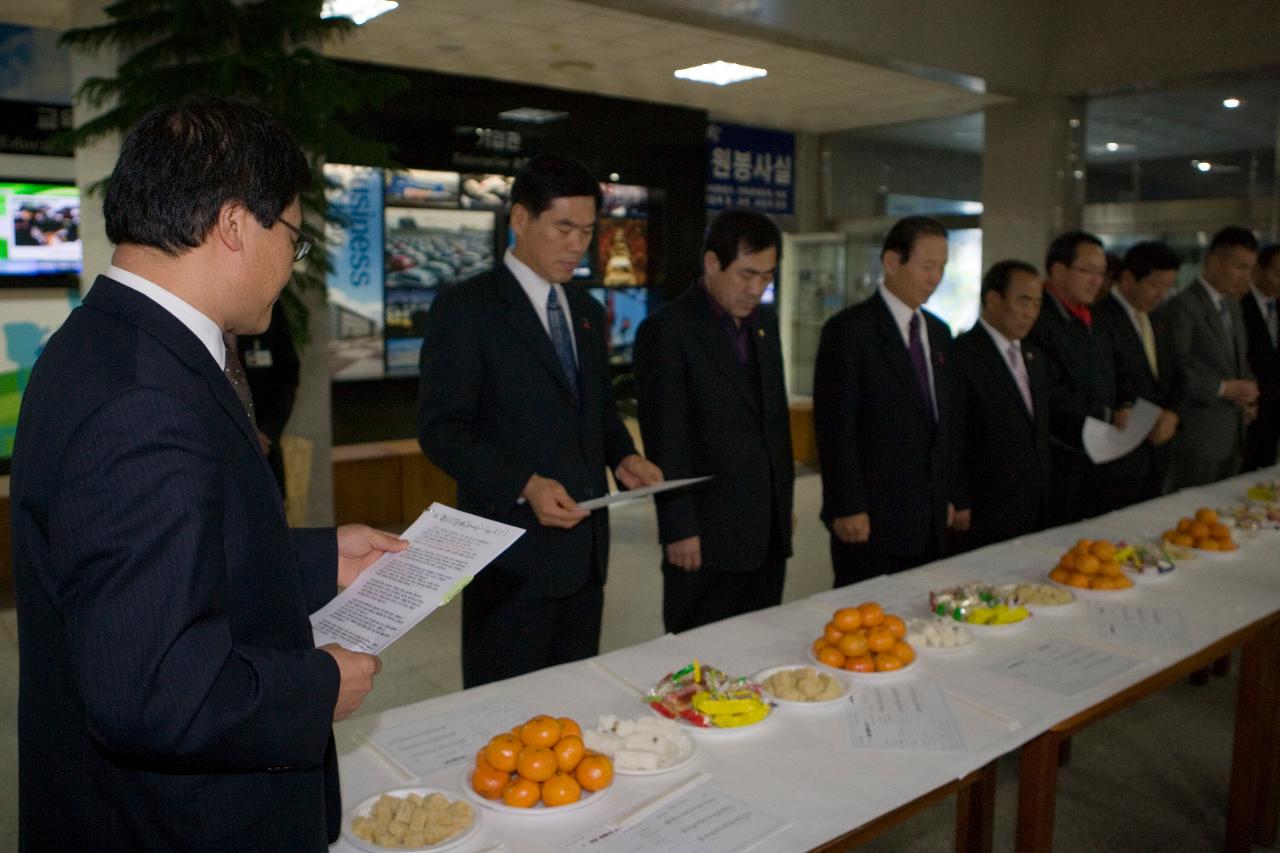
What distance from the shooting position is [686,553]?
2648 mm

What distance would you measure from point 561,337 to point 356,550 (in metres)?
1.08

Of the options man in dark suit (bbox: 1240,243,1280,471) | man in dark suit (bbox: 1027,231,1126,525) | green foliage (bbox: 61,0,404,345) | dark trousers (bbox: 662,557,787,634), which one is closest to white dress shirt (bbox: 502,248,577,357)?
dark trousers (bbox: 662,557,787,634)

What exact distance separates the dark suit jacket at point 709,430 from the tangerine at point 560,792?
1.36 meters

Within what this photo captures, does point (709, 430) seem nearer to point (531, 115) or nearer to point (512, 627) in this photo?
point (512, 627)

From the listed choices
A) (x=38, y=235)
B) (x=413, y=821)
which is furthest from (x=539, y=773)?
(x=38, y=235)

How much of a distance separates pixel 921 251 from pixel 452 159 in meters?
4.82

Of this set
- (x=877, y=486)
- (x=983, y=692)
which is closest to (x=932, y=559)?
(x=877, y=486)

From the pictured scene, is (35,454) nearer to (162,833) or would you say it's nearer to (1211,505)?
(162,833)

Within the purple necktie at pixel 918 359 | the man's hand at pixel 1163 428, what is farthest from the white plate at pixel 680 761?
the man's hand at pixel 1163 428

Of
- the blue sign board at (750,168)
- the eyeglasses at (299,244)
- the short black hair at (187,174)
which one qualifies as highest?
the blue sign board at (750,168)

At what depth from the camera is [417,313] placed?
23.6 feet

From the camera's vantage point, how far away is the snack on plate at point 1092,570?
7.46 feet

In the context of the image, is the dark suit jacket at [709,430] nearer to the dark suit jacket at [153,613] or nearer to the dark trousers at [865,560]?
the dark trousers at [865,560]

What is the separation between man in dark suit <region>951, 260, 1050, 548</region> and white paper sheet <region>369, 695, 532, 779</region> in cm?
200
